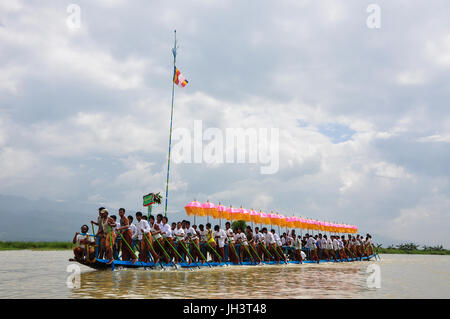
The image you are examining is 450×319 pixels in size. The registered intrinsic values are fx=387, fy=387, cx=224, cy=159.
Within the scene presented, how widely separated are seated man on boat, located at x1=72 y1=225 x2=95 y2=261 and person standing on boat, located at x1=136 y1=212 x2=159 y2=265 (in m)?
2.01

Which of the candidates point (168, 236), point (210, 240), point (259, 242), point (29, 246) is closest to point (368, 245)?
point (259, 242)

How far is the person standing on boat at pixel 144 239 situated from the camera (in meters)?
16.1

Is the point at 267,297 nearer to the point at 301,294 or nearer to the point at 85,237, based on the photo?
the point at 301,294

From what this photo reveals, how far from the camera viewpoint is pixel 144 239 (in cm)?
1641

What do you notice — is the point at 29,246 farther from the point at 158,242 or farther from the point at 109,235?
the point at 109,235

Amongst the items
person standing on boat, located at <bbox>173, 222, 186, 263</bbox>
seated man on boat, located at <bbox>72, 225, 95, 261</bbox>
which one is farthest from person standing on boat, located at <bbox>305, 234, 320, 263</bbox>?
seated man on boat, located at <bbox>72, 225, 95, 261</bbox>

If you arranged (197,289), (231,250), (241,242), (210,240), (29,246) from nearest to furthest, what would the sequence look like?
(197,289) → (210,240) → (231,250) → (241,242) → (29,246)

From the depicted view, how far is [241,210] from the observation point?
30375 mm

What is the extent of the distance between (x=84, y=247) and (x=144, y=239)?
2.49m

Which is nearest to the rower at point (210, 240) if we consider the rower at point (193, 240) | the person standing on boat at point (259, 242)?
the rower at point (193, 240)

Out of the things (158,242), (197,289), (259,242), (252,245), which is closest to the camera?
(197,289)

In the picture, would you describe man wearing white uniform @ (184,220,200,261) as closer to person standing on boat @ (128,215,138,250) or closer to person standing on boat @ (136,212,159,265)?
person standing on boat @ (136,212,159,265)
